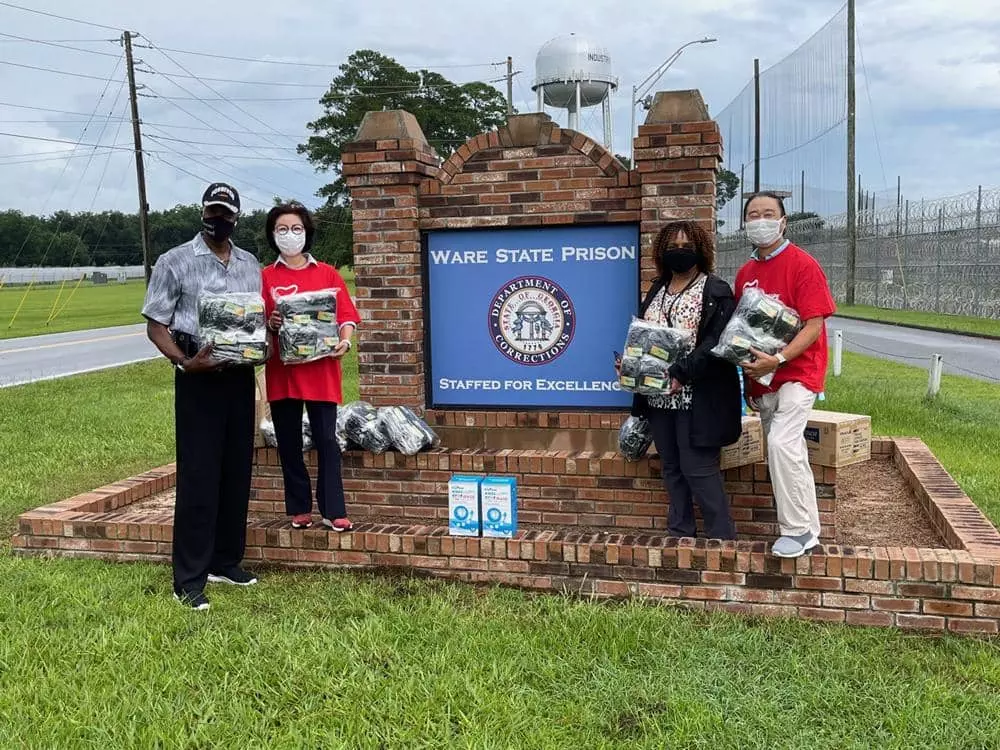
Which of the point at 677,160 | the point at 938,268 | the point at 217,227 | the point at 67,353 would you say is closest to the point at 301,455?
the point at 217,227

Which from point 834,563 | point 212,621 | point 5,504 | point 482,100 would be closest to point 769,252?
point 834,563

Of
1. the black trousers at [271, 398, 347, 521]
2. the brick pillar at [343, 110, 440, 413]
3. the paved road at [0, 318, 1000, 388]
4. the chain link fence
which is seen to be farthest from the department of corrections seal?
the chain link fence

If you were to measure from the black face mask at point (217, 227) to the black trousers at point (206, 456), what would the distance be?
599mm

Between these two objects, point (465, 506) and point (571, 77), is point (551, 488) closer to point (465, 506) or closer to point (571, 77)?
point (465, 506)

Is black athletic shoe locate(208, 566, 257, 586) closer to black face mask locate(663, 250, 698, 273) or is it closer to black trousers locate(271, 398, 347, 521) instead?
black trousers locate(271, 398, 347, 521)

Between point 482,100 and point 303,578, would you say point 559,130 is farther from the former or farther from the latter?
point 482,100

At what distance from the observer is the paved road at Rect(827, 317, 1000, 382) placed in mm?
13820

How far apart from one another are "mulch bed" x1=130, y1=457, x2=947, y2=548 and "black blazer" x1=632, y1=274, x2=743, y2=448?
0.73 metres

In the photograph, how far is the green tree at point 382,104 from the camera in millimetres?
48625

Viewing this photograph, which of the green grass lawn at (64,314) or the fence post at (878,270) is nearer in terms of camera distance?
the green grass lawn at (64,314)

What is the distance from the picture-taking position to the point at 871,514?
16.6 feet

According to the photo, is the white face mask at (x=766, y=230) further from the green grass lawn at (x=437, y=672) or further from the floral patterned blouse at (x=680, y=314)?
the green grass lawn at (x=437, y=672)

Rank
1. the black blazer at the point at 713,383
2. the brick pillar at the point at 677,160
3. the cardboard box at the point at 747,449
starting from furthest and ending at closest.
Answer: the brick pillar at the point at 677,160
the cardboard box at the point at 747,449
the black blazer at the point at 713,383

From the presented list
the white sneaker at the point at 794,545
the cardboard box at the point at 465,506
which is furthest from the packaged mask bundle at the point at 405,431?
the white sneaker at the point at 794,545
